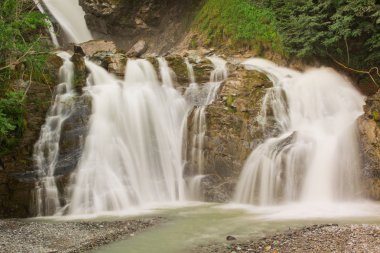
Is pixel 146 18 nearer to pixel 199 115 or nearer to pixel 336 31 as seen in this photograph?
pixel 336 31

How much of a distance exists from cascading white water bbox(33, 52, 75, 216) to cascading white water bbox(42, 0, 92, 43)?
39.5 ft

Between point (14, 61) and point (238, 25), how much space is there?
12.2m

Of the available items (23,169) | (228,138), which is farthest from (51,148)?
(228,138)

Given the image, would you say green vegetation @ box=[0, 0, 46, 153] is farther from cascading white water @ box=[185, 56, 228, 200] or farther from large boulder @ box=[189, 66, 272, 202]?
large boulder @ box=[189, 66, 272, 202]

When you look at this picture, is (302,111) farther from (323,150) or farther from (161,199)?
(161,199)

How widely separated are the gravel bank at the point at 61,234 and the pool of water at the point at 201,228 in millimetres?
352

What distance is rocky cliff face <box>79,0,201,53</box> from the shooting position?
2239cm

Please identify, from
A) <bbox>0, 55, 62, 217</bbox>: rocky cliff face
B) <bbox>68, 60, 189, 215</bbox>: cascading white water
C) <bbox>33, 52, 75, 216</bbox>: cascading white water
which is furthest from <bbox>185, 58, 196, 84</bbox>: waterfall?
<bbox>0, 55, 62, 217</bbox>: rocky cliff face

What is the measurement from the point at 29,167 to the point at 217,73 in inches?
308

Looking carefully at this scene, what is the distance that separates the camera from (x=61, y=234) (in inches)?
309

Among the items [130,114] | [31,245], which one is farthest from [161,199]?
[31,245]

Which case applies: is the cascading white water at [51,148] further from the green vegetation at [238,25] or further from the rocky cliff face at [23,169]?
the green vegetation at [238,25]

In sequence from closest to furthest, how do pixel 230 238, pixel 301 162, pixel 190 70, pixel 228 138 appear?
pixel 230 238 < pixel 301 162 < pixel 228 138 < pixel 190 70

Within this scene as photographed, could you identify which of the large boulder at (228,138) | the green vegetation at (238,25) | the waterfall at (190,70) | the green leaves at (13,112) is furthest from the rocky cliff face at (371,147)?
the green leaves at (13,112)
